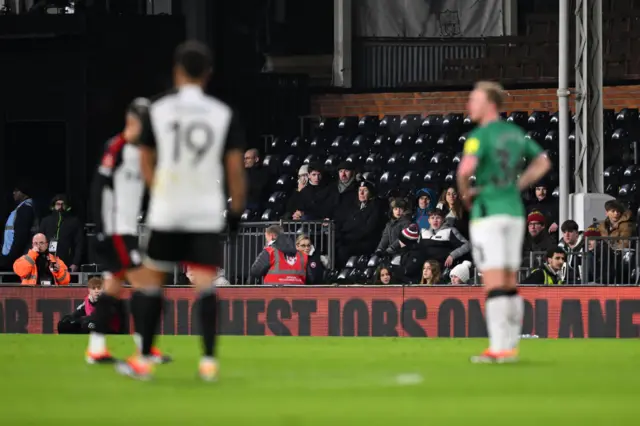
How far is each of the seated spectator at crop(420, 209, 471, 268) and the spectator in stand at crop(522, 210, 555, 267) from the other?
79cm

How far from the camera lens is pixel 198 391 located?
30.9ft

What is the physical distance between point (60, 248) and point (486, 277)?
44.9ft

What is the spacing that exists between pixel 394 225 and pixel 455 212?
0.94 meters

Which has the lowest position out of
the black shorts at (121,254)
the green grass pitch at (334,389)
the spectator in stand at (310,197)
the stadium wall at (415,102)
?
the green grass pitch at (334,389)

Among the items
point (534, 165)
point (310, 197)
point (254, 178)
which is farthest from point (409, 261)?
point (534, 165)

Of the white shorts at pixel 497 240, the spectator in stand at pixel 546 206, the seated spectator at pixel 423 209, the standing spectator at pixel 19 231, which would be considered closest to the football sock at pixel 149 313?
the white shorts at pixel 497 240

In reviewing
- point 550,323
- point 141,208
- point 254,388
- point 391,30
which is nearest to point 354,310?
point 550,323

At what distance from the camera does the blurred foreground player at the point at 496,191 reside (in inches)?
439

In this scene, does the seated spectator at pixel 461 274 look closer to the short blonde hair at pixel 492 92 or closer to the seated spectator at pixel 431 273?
the seated spectator at pixel 431 273

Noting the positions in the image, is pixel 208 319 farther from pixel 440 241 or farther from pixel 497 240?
pixel 440 241

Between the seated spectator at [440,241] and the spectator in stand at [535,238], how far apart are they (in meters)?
0.79

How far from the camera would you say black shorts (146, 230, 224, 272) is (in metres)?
9.72

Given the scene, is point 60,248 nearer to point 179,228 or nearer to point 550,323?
point 550,323

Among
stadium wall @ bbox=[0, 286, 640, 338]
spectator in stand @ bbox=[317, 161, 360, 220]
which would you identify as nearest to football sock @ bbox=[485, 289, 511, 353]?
stadium wall @ bbox=[0, 286, 640, 338]
